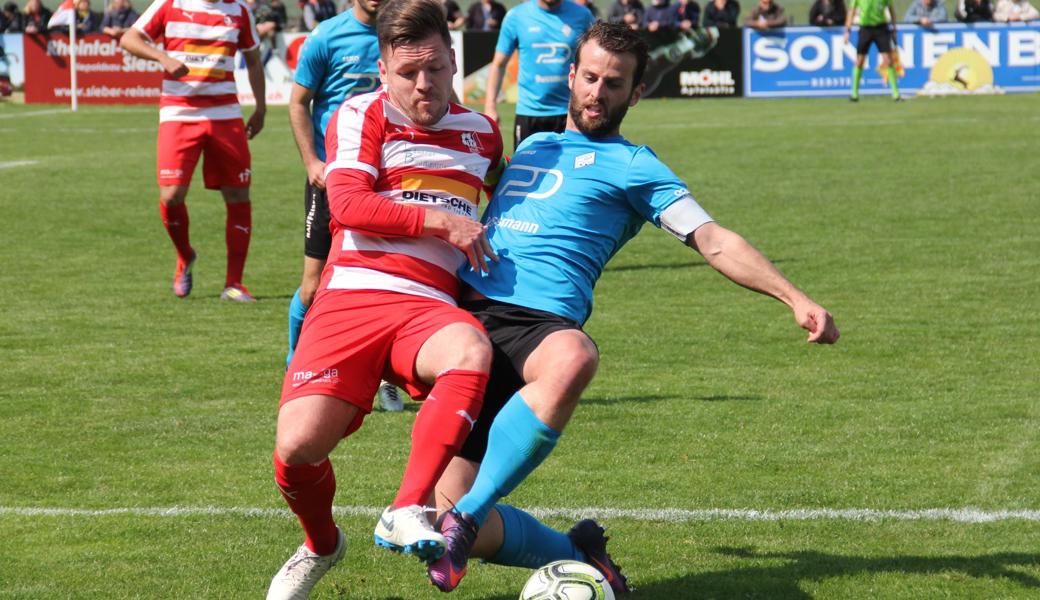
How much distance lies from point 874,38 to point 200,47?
18523mm

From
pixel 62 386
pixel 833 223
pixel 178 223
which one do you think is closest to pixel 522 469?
pixel 62 386

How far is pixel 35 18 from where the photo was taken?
1205 inches

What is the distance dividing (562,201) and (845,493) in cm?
169

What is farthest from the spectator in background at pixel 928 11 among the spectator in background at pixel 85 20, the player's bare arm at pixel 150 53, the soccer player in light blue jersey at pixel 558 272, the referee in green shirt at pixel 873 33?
the soccer player in light blue jersey at pixel 558 272

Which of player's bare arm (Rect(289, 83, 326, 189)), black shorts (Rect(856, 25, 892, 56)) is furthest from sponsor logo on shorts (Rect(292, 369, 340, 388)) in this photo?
black shorts (Rect(856, 25, 892, 56))

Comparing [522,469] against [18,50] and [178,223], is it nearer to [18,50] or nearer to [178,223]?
[178,223]

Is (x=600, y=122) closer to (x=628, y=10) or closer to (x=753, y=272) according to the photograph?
(x=753, y=272)

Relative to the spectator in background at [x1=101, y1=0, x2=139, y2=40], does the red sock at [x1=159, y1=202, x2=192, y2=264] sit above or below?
above

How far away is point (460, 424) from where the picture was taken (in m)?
3.96

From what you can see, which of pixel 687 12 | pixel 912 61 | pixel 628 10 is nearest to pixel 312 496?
pixel 912 61

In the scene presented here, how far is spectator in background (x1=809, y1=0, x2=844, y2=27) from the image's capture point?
2934cm

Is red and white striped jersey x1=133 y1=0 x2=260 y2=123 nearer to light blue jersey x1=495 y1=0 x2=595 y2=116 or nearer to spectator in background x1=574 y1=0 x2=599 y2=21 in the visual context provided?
light blue jersey x1=495 y1=0 x2=595 y2=116

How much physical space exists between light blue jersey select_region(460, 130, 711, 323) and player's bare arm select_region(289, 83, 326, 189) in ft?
7.80

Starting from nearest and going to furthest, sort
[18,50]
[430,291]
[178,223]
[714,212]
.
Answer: [430,291], [178,223], [714,212], [18,50]
